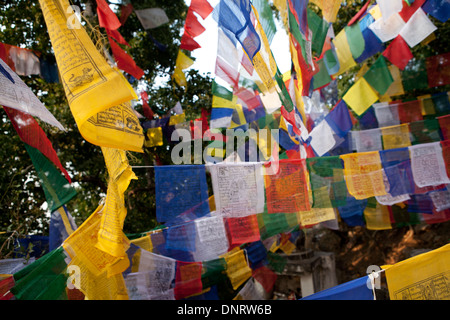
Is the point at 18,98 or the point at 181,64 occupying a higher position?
the point at 181,64

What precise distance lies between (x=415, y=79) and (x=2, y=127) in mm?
7830

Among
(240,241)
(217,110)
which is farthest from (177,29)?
(240,241)

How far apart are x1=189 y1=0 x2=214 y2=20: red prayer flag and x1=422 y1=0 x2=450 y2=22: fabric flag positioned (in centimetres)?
318

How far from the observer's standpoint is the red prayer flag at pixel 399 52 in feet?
17.9

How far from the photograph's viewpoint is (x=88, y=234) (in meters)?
3.35

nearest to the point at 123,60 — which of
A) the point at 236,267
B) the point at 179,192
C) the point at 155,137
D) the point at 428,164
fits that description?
the point at 155,137

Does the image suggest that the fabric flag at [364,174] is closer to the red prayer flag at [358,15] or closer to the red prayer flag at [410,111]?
the red prayer flag at [358,15]

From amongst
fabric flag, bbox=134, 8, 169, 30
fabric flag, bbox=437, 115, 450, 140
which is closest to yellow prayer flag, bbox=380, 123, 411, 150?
fabric flag, bbox=437, 115, 450, 140

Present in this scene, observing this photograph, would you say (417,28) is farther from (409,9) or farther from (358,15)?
(358,15)

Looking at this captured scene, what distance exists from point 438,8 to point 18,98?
5517mm

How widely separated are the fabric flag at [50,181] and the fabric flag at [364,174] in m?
3.81

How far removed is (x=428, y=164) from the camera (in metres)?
4.93

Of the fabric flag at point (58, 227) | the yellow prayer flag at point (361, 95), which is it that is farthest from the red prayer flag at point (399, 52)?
the fabric flag at point (58, 227)
